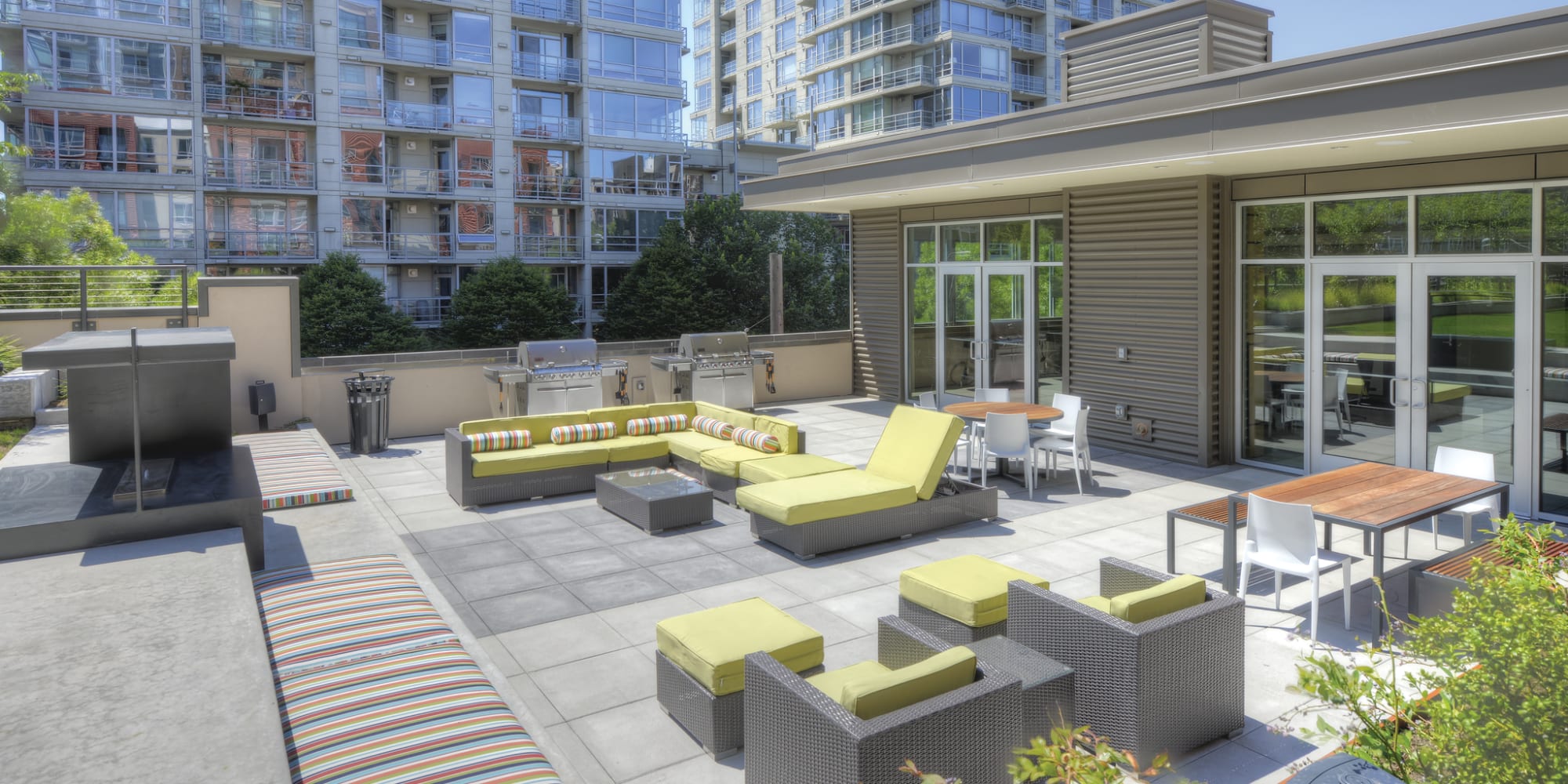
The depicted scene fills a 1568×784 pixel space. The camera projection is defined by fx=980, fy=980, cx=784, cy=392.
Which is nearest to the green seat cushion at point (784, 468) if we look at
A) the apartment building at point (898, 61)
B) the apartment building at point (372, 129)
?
the apartment building at point (372, 129)

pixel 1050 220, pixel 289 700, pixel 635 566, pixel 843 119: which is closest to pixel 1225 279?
pixel 1050 220

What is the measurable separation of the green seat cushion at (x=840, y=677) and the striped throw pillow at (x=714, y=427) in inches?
213

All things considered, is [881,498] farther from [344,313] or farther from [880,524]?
[344,313]

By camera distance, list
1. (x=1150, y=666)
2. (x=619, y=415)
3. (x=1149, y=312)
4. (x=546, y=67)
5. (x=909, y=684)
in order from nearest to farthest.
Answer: (x=909, y=684) < (x=1150, y=666) < (x=619, y=415) < (x=1149, y=312) < (x=546, y=67)

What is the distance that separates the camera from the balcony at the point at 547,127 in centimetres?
3138

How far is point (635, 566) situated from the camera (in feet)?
22.3

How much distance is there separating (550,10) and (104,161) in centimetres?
1335

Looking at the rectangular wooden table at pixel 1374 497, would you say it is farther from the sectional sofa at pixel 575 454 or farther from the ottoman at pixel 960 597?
the sectional sofa at pixel 575 454

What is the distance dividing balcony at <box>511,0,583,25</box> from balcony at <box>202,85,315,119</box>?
23.2 ft

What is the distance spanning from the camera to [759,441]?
29.3ft

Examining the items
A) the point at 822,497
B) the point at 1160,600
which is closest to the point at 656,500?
the point at 822,497

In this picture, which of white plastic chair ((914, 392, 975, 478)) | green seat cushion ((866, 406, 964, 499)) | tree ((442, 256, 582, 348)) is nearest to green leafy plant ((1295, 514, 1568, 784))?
green seat cushion ((866, 406, 964, 499))

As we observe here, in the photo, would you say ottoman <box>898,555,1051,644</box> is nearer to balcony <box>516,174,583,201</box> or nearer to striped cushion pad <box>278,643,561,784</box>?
striped cushion pad <box>278,643,561,784</box>

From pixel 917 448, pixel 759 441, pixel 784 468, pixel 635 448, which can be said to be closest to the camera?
pixel 917 448
